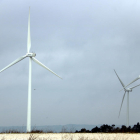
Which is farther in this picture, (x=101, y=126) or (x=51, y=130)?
(x=101, y=126)

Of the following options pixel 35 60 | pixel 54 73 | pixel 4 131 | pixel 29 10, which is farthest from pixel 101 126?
pixel 29 10

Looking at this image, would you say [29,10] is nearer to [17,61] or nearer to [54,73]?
[17,61]

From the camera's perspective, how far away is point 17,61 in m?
61.1

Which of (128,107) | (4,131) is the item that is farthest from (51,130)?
(128,107)

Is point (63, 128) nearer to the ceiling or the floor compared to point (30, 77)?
nearer to the floor

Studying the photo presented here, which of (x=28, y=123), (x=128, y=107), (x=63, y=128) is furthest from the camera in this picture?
(x=128, y=107)

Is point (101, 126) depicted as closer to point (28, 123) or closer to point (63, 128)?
point (28, 123)

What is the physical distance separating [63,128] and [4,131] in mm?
8652

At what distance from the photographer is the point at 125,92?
88688mm

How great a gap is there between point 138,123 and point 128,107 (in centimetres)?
1458

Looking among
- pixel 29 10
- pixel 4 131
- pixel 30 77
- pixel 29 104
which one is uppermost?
pixel 29 10

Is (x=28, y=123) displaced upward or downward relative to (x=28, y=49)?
downward

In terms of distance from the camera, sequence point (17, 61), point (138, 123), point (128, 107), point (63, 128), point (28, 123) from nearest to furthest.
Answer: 1. point (63, 128)
2. point (28, 123)
3. point (17, 61)
4. point (138, 123)
5. point (128, 107)

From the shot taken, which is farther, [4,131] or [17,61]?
[17,61]
